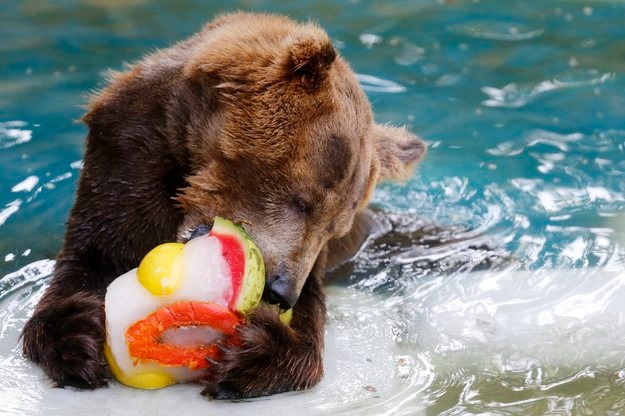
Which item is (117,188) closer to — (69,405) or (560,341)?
(69,405)

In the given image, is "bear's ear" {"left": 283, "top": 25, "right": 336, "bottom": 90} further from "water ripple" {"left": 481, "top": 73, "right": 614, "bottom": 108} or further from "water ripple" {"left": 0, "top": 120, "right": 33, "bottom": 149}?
"water ripple" {"left": 481, "top": 73, "right": 614, "bottom": 108}

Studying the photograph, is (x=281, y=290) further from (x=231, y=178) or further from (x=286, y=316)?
(x=231, y=178)

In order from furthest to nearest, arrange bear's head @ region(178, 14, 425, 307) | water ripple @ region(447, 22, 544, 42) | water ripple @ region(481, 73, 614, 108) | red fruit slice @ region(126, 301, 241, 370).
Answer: water ripple @ region(447, 22, 544, 42)
water ripple @ region(481, 73, 614, 108)
bear's head @ region(178, 14, 425, 307)
red fruit slice @ region(126, 301, 241, 370)

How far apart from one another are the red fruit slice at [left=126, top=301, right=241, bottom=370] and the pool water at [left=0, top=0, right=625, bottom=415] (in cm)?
19

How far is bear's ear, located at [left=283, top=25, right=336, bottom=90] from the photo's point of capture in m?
4.15

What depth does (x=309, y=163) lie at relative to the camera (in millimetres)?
4215

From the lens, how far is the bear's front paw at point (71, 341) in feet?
13.2

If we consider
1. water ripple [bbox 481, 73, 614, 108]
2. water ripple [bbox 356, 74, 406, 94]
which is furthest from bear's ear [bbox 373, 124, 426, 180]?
water ripple [bbox 481, 73, 614, 108]

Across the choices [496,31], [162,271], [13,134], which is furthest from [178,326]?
[496,31]

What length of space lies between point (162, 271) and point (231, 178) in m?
0.63

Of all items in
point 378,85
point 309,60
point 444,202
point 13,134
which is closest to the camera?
point 309,60

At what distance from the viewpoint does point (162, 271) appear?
152 inches

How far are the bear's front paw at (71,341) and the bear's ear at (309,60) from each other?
1.28m

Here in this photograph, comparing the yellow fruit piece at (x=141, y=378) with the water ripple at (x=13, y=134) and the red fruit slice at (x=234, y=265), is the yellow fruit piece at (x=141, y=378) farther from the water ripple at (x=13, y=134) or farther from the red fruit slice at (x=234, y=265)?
the water ripple at (x=13, y=134)
